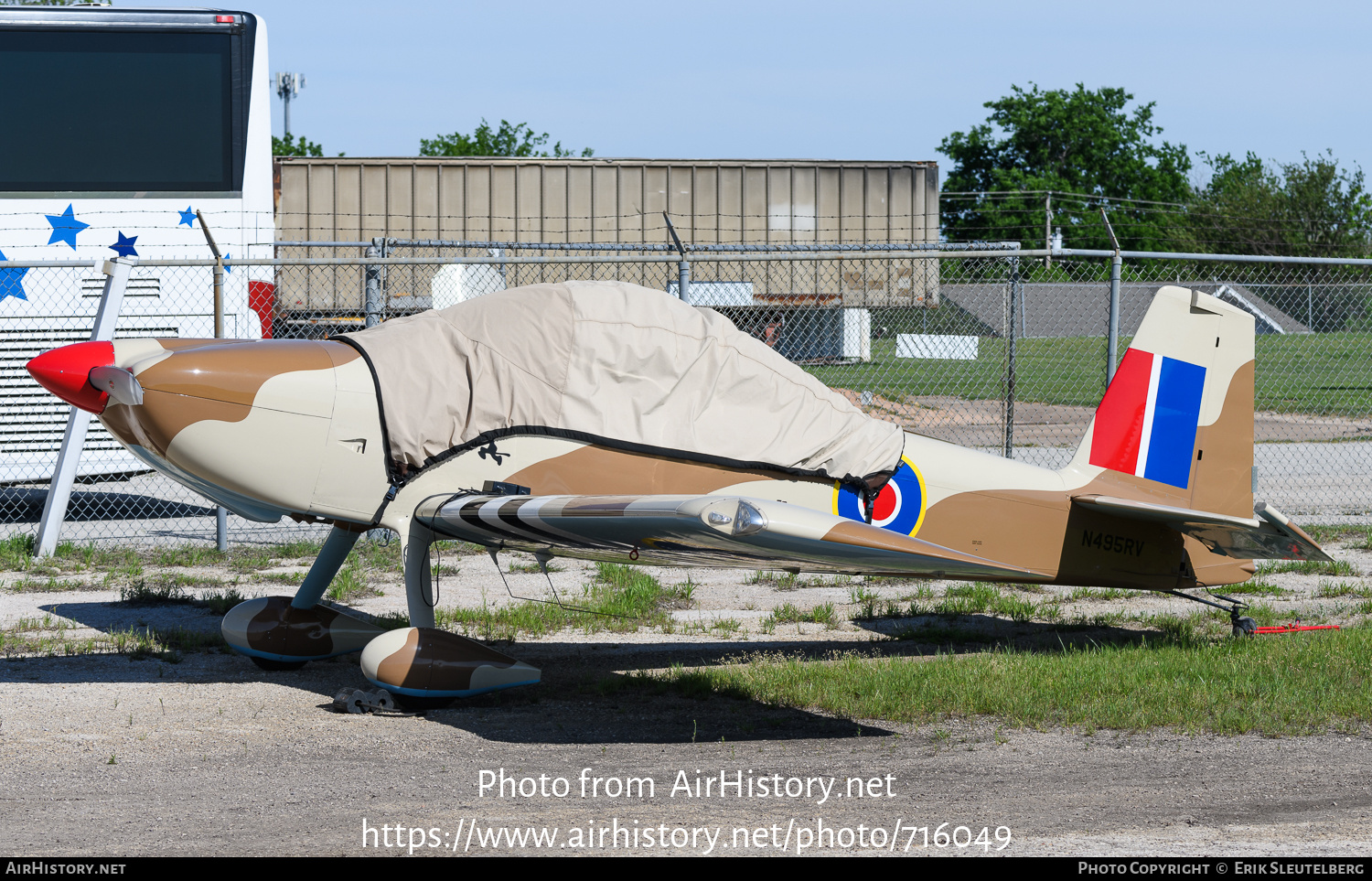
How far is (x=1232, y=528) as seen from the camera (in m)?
5.93

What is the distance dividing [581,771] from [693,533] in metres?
1.04

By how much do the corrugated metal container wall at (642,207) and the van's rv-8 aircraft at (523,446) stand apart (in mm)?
12595

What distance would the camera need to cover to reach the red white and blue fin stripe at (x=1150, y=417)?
6.47m

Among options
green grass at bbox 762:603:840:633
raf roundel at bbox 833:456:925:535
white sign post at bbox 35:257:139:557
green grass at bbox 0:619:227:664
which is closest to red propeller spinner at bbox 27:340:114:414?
green grass at bbox 0:619:227:664

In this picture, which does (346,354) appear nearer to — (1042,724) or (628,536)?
(628,536)

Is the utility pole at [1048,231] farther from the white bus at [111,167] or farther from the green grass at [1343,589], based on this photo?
the white bus at [111,167]

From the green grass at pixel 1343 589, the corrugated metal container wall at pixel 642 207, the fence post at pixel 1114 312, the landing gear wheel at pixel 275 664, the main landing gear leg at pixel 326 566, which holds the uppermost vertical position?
the corrugated metal container wall at pixel 642 207

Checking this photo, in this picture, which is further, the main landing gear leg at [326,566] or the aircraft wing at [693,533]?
the main landing gear leg at [326,566]

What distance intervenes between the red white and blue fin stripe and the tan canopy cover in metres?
1.45

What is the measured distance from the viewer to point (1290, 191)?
55.1 metres

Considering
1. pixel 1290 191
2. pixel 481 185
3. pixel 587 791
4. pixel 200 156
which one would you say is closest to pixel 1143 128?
pixel 1290 191

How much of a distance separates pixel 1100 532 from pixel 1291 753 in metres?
1.71

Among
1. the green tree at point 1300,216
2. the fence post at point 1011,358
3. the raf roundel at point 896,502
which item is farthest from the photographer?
the green tree at point 1300,216

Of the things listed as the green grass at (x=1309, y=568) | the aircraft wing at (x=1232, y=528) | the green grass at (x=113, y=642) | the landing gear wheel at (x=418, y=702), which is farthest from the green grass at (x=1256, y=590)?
the green grass at (x=113, y=642)
